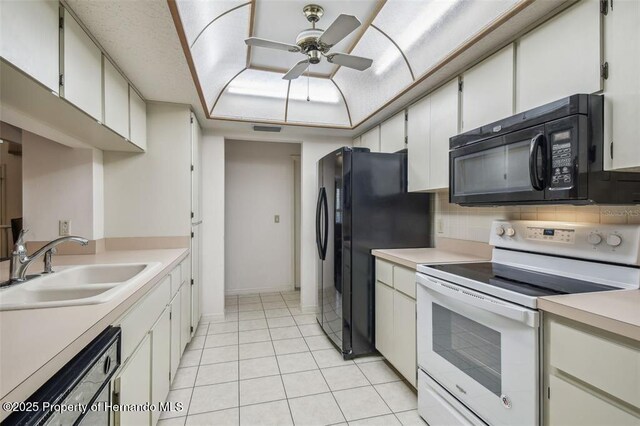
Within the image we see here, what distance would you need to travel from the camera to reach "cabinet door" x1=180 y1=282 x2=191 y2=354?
2.28 metres

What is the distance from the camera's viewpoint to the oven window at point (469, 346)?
1322 millimetres

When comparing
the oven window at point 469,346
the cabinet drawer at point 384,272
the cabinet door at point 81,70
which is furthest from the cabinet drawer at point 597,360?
the cabinet door at point 81,70

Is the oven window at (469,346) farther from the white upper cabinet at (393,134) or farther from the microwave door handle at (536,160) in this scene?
the white upper cabinet at (393,134)

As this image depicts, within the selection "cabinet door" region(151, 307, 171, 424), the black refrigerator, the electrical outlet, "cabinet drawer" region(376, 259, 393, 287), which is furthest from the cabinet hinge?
the electrical outlet

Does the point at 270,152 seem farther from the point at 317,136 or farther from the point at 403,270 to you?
the point at 403,270

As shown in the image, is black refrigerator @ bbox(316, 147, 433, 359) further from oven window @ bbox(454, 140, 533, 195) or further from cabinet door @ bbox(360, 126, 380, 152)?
oven window @ bbox(454, 140, 533, 195)

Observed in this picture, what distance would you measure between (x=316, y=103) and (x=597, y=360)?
3013 millimetres

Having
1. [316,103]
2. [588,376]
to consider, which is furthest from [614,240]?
[316,103]

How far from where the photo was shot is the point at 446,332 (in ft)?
5.31

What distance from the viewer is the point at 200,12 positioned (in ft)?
6.02

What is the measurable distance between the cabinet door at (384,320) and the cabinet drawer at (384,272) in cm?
4

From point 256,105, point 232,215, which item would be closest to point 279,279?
point 232,215

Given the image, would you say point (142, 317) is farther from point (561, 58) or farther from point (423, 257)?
point (561, 58)

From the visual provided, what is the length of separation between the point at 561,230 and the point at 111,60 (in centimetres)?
268
